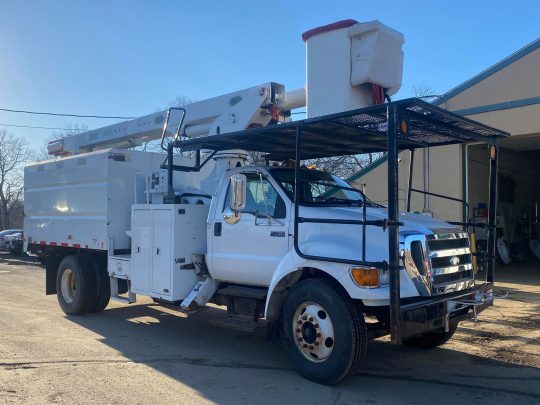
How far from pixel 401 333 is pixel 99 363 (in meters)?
3.54

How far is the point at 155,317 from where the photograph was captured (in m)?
9.22

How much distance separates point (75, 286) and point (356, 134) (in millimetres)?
5645

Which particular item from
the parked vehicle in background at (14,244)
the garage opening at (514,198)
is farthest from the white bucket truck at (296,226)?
the parked vehicle in background at (14,244)

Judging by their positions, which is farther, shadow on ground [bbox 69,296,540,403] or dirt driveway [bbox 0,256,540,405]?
shadow on ground [bbox 69,296,540,403]

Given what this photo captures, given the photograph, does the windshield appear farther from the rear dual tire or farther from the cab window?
the rear dual tire

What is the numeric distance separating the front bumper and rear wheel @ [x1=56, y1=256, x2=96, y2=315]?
5755 mm

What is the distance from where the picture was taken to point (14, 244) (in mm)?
23922

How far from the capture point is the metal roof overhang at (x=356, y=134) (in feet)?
17.7

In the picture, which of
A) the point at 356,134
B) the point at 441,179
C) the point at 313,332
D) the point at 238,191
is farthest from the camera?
the point at 441,179

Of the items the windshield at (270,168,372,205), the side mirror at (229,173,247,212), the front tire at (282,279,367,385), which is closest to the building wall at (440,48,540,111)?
the windshield at (270,168,372,205)

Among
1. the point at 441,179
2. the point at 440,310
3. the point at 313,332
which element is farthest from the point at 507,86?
the point at 313,332

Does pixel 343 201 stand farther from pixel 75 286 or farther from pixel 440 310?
pixel 75 286

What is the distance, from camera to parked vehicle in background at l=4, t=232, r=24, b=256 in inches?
927

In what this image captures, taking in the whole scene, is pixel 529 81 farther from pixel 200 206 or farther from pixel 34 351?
pixel 34 351
